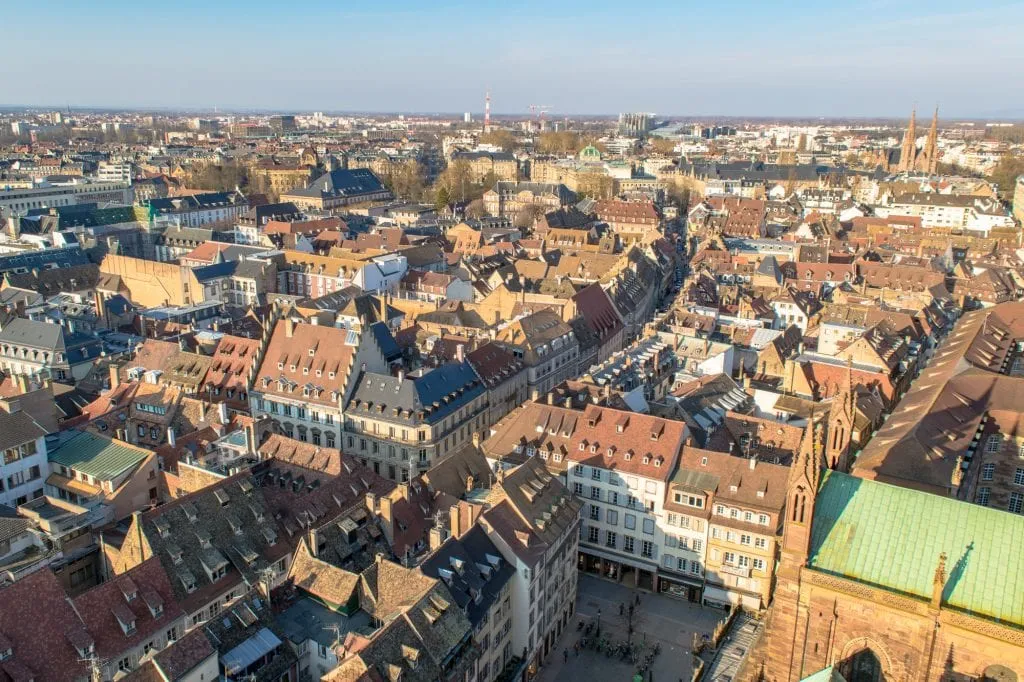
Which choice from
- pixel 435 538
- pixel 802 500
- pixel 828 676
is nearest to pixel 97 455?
pixel 435 538

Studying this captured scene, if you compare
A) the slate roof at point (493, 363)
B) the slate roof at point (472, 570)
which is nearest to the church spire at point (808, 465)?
the slate roof at point (472, 570)

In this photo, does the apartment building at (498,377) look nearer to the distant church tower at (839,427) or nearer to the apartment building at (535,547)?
the apartment building at (535,547)

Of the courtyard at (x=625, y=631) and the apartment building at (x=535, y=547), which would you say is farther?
the courtyard at (x=625, y=631)

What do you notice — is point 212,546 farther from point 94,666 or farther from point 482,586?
point 482,586

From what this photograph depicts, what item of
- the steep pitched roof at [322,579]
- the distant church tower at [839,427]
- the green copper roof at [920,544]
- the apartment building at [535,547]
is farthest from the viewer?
the distant church tower at [839,427]

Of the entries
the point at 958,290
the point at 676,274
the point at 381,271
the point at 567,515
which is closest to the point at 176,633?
the point at 567,515

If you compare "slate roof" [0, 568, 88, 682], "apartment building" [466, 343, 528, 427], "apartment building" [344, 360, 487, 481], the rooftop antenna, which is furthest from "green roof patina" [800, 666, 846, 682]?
"apartment building" [466, 343, 528, 427]

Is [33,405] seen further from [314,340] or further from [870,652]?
[870,652]
